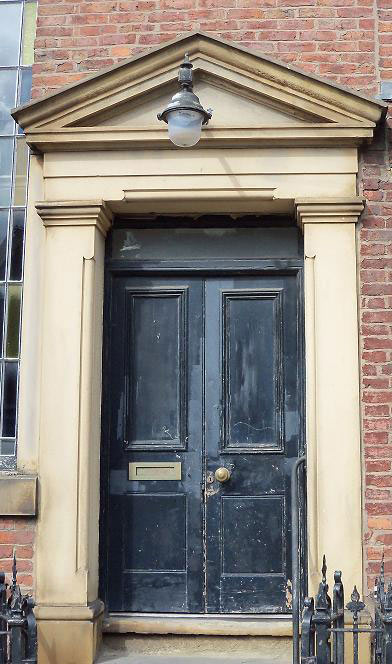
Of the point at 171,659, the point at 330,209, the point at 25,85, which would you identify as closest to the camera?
the point at 171,659

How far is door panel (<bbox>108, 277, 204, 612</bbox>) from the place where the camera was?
18.3ft

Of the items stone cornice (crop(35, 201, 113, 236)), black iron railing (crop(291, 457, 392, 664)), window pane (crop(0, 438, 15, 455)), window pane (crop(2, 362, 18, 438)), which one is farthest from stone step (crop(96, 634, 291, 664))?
stone cornice (crop(35, 201, 113, 236))

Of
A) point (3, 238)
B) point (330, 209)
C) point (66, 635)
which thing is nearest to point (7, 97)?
point (3, 238)

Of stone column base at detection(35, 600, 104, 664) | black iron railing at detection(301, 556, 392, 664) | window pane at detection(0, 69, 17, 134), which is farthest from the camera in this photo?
window pane at detection(0, 69, 17, 134)

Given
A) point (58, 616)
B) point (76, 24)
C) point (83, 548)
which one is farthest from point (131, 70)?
point (58, 616)

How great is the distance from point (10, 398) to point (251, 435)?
5.10 feet

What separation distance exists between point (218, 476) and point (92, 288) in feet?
4.66

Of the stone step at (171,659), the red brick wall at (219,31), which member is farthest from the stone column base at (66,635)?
the red brick wall at (219,31)

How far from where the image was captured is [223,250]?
230 inches

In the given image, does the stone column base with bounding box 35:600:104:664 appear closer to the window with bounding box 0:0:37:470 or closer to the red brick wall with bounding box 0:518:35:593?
the red brick wall with bounding box 0:518:35:593

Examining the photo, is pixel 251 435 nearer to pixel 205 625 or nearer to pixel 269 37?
pixel 205 625

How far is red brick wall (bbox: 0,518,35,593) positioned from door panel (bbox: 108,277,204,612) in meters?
0.53

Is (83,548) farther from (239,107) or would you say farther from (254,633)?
(239,107)

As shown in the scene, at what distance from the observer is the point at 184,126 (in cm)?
521
